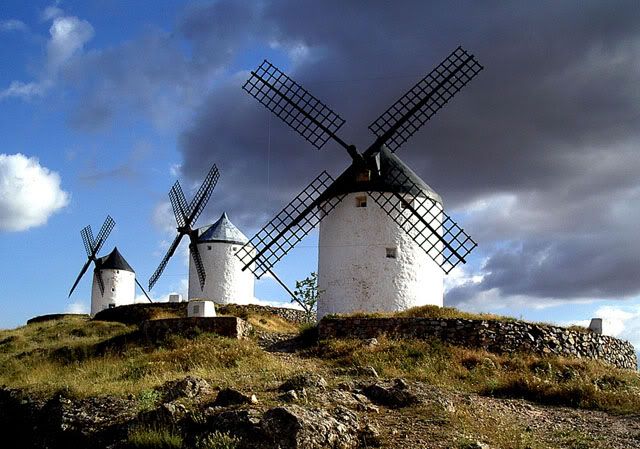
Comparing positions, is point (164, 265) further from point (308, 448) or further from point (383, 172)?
point (308, 448)

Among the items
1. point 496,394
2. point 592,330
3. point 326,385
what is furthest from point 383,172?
point 326,385

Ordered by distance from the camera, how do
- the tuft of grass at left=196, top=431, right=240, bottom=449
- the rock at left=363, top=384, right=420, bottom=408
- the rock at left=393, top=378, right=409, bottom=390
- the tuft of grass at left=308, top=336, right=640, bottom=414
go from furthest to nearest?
1. the tuft of grass at left=308, top=336, right=640, bottom=414
2. the rock at left=393, top=378, right=409, bottom=390
3. the rock at left=363, top=384, right=420, bottom=408
4. the tuft of grass at left=196, top=431, right=240, bottom=449

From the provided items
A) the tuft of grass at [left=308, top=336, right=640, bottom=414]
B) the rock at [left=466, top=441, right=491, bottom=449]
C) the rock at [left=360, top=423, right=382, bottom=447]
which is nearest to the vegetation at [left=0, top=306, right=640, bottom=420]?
the tuft of grass at [left=308, top=336, right=640, bottom=414]

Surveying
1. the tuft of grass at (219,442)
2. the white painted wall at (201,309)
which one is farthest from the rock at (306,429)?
the white painted wall at (201,309)

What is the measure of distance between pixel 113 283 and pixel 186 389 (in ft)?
116

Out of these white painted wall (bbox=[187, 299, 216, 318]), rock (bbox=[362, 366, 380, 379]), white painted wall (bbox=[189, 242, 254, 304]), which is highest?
white painted wall (bbox=[189, 242, 254, 304])

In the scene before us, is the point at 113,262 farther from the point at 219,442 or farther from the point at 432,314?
the point at 219,442

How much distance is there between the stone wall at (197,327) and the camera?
760 inches

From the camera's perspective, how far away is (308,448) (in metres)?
9.17

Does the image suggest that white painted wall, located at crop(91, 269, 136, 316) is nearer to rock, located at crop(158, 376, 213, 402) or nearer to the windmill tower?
the windmill tower

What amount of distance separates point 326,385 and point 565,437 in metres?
3.84

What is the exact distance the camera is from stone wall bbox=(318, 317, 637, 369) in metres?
18.2

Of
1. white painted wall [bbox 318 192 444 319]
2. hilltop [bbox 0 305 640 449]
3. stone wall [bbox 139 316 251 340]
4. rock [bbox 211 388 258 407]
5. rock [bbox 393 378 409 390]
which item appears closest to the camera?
hilltop [bbox 0 305 640 449]

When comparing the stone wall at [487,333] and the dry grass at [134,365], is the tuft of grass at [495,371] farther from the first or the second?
the dry grass at [134,365]
